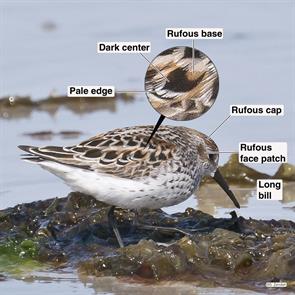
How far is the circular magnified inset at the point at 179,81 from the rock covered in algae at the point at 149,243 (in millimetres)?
798

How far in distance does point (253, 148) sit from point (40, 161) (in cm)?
172

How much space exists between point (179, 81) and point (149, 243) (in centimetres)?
142

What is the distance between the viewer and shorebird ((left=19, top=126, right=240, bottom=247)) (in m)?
8.68

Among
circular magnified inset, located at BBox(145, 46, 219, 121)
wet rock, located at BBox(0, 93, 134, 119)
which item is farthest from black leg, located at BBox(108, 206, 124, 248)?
wet rock, located at BBox(0, 93, 134, 119)

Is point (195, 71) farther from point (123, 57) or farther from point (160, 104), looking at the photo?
point (123, 57)

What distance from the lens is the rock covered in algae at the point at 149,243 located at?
27.2 feet

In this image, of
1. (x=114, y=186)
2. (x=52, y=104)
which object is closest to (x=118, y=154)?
(x=114, y=186)

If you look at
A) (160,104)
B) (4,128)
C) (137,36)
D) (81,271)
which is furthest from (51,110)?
(81,271)

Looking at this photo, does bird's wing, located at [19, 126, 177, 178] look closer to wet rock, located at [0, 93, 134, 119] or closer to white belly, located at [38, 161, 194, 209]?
white belly, located at [38, 161, 194, 209]

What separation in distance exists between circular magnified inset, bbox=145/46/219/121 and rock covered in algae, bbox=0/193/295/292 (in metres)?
0.80

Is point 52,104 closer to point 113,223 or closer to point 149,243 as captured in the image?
point 113,223

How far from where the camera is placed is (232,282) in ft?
26.7

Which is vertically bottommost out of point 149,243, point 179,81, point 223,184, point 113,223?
point 149,243

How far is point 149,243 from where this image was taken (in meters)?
8.50
